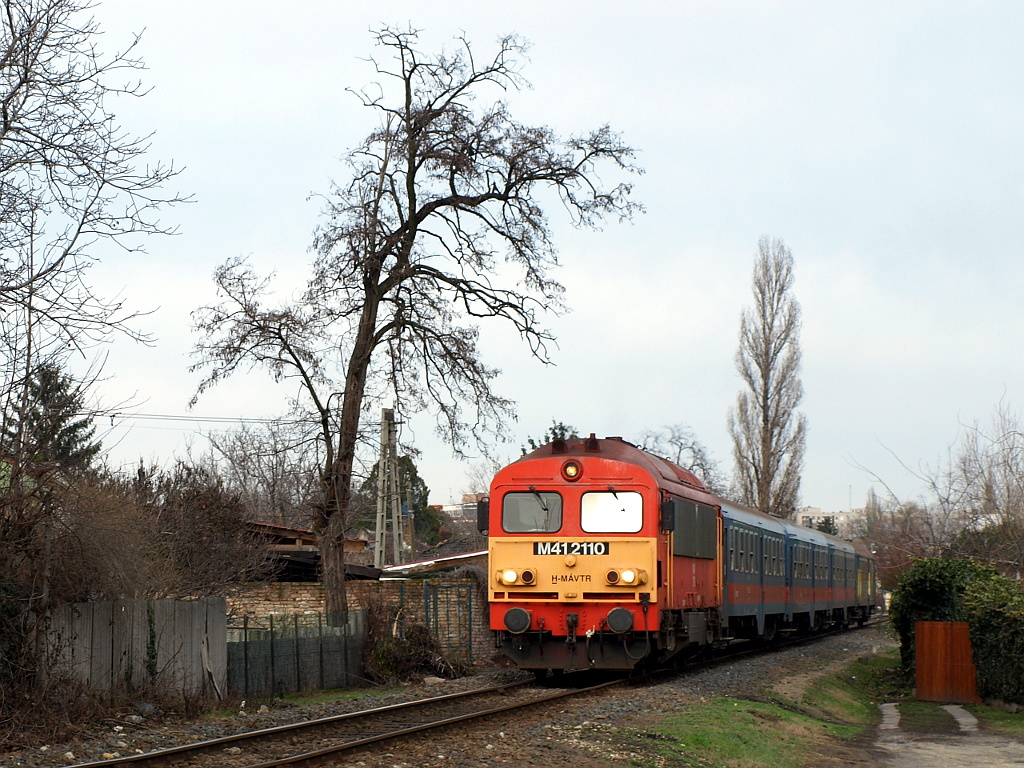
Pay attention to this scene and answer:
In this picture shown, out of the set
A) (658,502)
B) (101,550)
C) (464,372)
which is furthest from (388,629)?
(101,550)

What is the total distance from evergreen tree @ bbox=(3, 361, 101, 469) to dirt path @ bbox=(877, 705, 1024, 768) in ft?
32.5

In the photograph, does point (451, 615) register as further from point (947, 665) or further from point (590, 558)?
point (947, 665)

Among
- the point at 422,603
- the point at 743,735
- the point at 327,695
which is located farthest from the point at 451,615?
the point at 743,735

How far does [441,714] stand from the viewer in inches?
573

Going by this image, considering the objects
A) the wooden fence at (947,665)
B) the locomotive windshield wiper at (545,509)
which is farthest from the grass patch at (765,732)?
the locomotive windshield wiper at (545,509)

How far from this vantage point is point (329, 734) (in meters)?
12.7

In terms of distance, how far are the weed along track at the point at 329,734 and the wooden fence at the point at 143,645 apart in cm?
233

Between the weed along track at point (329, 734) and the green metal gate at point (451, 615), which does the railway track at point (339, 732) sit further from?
the green metal gate at point (451, 615)

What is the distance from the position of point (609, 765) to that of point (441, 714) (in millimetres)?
4067

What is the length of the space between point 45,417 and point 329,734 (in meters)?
4.73

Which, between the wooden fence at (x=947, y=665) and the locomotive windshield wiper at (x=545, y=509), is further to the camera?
the wooden fence at (x=947, y=665)

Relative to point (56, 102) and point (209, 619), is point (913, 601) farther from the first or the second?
point (56, 102)

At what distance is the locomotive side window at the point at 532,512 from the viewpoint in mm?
17703

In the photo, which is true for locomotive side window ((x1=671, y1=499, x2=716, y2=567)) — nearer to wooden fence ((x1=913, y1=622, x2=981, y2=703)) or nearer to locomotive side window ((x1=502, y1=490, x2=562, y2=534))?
locomotive side window ((x1=502, y1=490, x2=562, y2=534))
